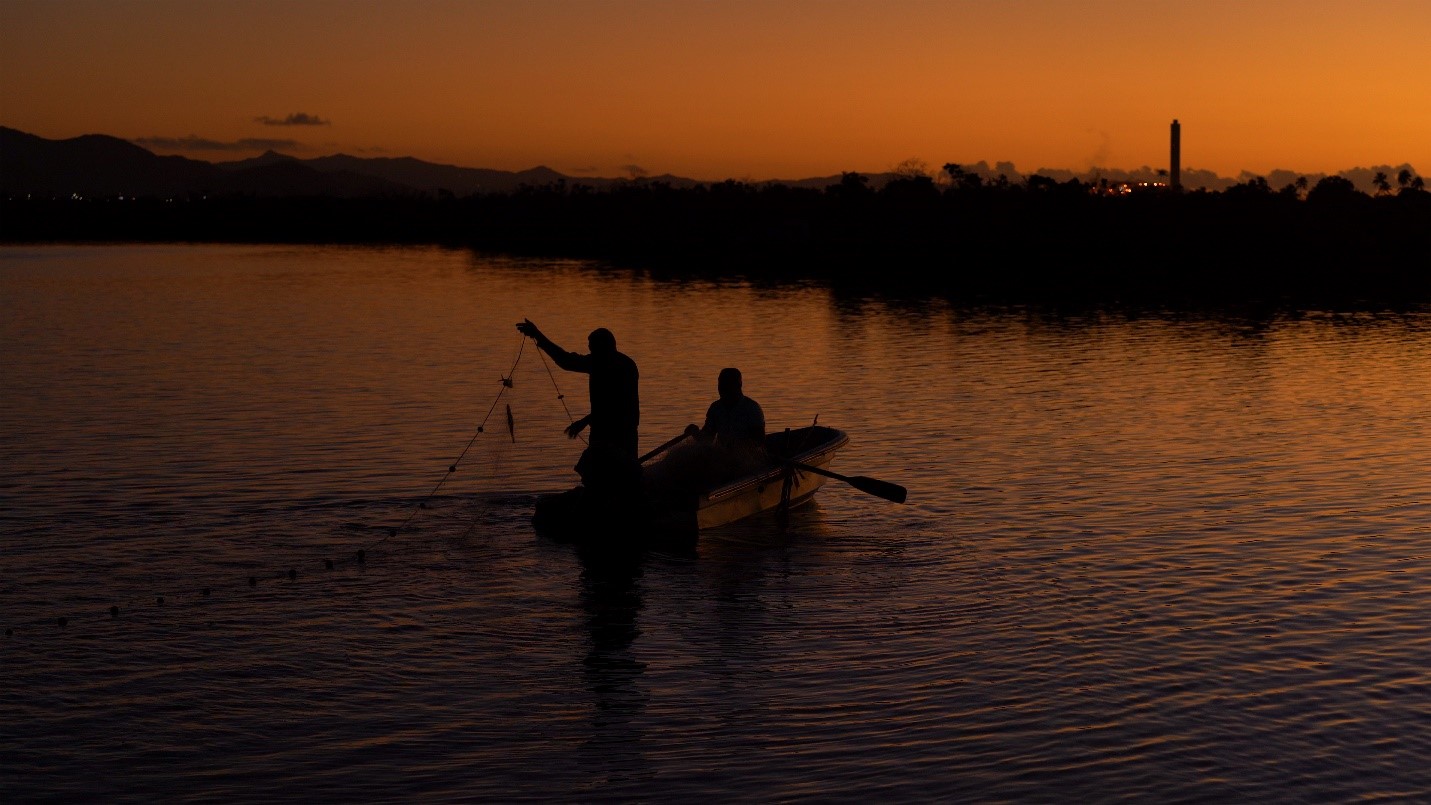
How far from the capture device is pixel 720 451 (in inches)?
688

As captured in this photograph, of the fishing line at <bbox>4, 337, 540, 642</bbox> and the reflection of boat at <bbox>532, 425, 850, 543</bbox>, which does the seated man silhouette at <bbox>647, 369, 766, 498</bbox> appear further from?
the fishing line at <bbox>4, 337, 540, 642</bbox>

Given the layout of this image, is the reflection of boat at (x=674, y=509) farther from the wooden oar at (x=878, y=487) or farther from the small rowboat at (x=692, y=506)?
the wooden oar at (x=878, y=487)

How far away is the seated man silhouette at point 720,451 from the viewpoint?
17.1 meters

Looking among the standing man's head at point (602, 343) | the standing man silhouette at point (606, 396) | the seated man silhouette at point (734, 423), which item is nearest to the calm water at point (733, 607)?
the seated man silhouette at point (734, 423)

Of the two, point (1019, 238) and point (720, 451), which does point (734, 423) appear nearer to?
point (720, 451)

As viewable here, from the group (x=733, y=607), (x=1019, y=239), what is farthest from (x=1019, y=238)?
(x=733, y=607)

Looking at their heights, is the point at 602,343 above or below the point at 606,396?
above

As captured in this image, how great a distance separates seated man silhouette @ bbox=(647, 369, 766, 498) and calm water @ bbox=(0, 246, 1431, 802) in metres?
0.68

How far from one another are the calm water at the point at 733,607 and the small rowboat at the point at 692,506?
0.98ft

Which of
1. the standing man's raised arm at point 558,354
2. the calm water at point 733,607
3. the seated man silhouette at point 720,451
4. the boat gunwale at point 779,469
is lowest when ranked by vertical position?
the calm water at point 733,607

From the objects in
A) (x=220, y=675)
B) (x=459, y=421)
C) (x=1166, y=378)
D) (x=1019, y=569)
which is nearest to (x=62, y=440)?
(x=459, y=421)

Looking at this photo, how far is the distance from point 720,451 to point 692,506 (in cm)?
144

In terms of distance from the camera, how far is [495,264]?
3971 inches

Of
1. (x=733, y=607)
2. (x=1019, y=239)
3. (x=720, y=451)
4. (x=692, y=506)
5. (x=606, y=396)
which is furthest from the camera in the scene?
(x=1019, y=239)
